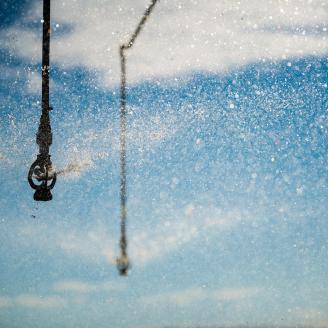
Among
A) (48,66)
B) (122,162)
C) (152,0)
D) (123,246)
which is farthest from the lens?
(122,162)

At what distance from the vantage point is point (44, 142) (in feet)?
27.9

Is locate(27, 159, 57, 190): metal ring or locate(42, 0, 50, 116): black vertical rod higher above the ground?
locate(42, 0, 50, 116): black vertical rod

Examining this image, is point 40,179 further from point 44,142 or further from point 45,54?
point 45,54

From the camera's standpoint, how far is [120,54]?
11219 mm

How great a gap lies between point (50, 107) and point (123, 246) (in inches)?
115

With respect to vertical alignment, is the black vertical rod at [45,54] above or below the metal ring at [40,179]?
above

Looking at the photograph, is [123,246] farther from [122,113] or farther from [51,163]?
[122,113]

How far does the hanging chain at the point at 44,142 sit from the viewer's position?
8352 mm

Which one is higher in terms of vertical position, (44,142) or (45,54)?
(45,54)

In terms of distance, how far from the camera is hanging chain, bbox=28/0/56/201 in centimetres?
835

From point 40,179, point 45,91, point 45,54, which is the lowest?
point 40,179

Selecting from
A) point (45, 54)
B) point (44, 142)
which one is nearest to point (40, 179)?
point (44, 142)

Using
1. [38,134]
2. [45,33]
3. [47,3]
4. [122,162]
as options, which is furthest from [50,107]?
[122,162]

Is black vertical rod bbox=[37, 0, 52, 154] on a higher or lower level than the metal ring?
higher
